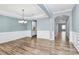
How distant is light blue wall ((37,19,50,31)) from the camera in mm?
2334

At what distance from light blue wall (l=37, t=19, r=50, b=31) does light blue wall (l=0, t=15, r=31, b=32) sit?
261 mm

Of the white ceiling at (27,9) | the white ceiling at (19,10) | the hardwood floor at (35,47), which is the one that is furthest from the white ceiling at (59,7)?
the hardwood floor at (35,47)

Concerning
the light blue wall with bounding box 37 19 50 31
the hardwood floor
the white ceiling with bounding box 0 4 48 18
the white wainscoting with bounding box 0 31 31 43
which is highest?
the white ceiling with bounding box 0 4 48 18

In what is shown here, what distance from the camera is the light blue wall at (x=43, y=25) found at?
2334mm

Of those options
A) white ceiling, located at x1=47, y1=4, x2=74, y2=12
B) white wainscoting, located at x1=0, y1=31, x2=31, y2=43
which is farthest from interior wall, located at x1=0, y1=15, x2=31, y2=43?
white ceiling, located at x1=47, y1=4, x2=74, y2=12

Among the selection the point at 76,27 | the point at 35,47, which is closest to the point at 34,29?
the point at 35,47

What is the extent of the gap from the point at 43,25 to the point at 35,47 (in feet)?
1.89

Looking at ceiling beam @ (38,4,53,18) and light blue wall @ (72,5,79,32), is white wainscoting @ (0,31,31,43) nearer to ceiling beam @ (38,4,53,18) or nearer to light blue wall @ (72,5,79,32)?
ceiling beam @ (38,4,53,18)

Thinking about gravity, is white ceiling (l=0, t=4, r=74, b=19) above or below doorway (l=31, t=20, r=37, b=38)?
above
